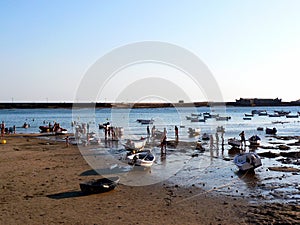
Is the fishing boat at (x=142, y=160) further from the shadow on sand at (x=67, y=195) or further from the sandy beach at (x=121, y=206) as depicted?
the shadow on sand at (x=67, y=195)

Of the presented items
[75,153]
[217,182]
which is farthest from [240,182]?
[75,153]

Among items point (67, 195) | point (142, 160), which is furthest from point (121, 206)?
point (142, 160)

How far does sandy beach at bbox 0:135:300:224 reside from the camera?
14.1 m

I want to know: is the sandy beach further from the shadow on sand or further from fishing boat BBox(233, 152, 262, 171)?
fishing boat BBox(233, 152, 262, 171)

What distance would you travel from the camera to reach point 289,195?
18.0 m

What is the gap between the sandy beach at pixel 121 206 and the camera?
556 inches

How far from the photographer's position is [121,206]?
52.7 feet

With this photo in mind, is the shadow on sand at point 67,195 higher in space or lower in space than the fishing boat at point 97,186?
lower

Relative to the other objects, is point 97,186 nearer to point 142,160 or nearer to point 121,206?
point 121,206

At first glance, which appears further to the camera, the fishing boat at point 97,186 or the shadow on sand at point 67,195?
the fishing boat at point 97,186

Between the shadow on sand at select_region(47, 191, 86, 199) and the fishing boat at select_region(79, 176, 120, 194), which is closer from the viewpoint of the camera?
the shadow on sand at select_region(47, 191, 86, 199)

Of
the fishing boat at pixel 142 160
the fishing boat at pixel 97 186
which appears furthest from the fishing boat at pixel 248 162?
the fishing boat at pixel 97 186

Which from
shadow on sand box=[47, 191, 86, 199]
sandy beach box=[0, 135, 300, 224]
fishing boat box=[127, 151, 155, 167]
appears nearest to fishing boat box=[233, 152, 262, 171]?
fishing boat box=[127, 151, 155, 167]

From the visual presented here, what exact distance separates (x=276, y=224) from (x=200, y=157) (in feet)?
62.5
